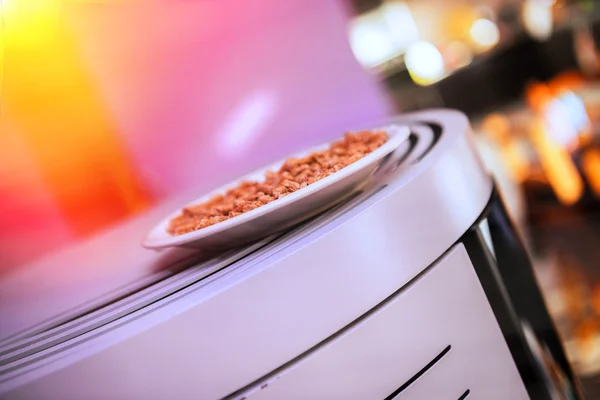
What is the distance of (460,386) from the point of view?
596 millimetres

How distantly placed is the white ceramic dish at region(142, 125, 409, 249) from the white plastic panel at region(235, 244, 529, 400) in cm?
14

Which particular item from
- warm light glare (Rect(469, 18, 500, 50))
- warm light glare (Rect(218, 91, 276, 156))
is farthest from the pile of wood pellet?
warm light glare (Rect(469, 18, 500, 50))

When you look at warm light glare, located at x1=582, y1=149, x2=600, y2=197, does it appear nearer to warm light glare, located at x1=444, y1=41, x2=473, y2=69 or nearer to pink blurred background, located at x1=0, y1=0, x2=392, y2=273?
pink blurred background, located at x1=0, y1=0, x2=392, y2=273

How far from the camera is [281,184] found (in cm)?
68

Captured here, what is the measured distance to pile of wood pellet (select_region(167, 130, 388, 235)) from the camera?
65 centimetres

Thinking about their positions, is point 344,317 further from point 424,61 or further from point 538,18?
point 424,61

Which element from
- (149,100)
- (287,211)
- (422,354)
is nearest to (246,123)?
(149,100)

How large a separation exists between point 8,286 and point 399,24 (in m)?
5.27

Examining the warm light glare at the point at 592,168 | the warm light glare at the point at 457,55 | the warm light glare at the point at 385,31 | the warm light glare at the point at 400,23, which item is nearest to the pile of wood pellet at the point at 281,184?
the warm light glare at the point at 592,168

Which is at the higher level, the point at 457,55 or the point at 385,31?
the point at 385,31

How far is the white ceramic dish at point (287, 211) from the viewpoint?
564mm

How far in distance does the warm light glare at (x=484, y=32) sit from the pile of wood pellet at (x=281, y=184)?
14.8 ft

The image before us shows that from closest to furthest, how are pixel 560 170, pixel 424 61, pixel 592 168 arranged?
1. pixel 592 168
2. pixel 560 170
3. pixel 424 61

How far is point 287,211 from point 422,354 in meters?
0.22
